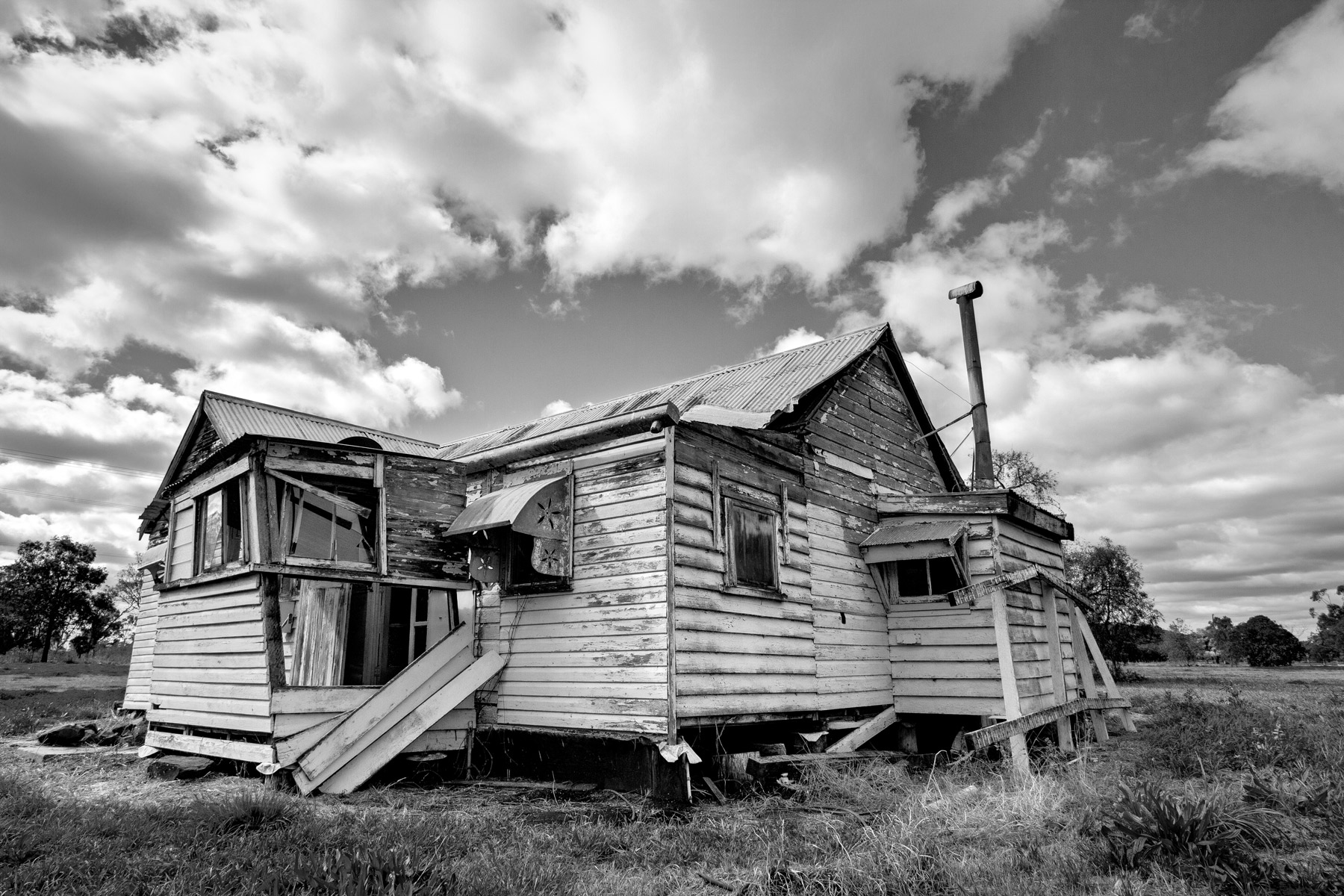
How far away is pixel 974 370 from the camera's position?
612 inches

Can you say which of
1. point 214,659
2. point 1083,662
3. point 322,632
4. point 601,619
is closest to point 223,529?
point 214,659

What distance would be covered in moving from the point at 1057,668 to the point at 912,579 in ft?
7.70

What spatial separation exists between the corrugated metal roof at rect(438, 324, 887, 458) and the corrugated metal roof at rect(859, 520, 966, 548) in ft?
8.54

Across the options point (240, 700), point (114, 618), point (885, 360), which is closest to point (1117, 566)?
point (885, 360)

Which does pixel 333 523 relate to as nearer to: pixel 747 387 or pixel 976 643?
pixel 747 387

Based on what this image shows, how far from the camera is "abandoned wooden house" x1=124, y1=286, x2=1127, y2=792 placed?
9.09m

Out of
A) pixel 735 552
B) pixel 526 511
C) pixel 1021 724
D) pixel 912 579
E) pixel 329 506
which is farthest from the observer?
pixel 912 579

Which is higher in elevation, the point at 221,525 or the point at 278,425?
the point at 278,425

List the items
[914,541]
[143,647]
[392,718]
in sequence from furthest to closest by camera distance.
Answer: [143,647], [914,541], [392,718]

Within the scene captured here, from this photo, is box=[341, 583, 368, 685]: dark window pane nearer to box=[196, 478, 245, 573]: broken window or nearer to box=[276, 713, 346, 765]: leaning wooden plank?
box=[196, 478, 245, 573]: broken window

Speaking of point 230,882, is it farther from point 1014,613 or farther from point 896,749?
point 1014,613

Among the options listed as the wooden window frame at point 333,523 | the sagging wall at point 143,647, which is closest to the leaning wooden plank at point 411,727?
the wooden window frame at point 333,523

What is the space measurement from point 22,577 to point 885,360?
64.7 m

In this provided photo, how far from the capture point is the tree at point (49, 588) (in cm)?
5491
